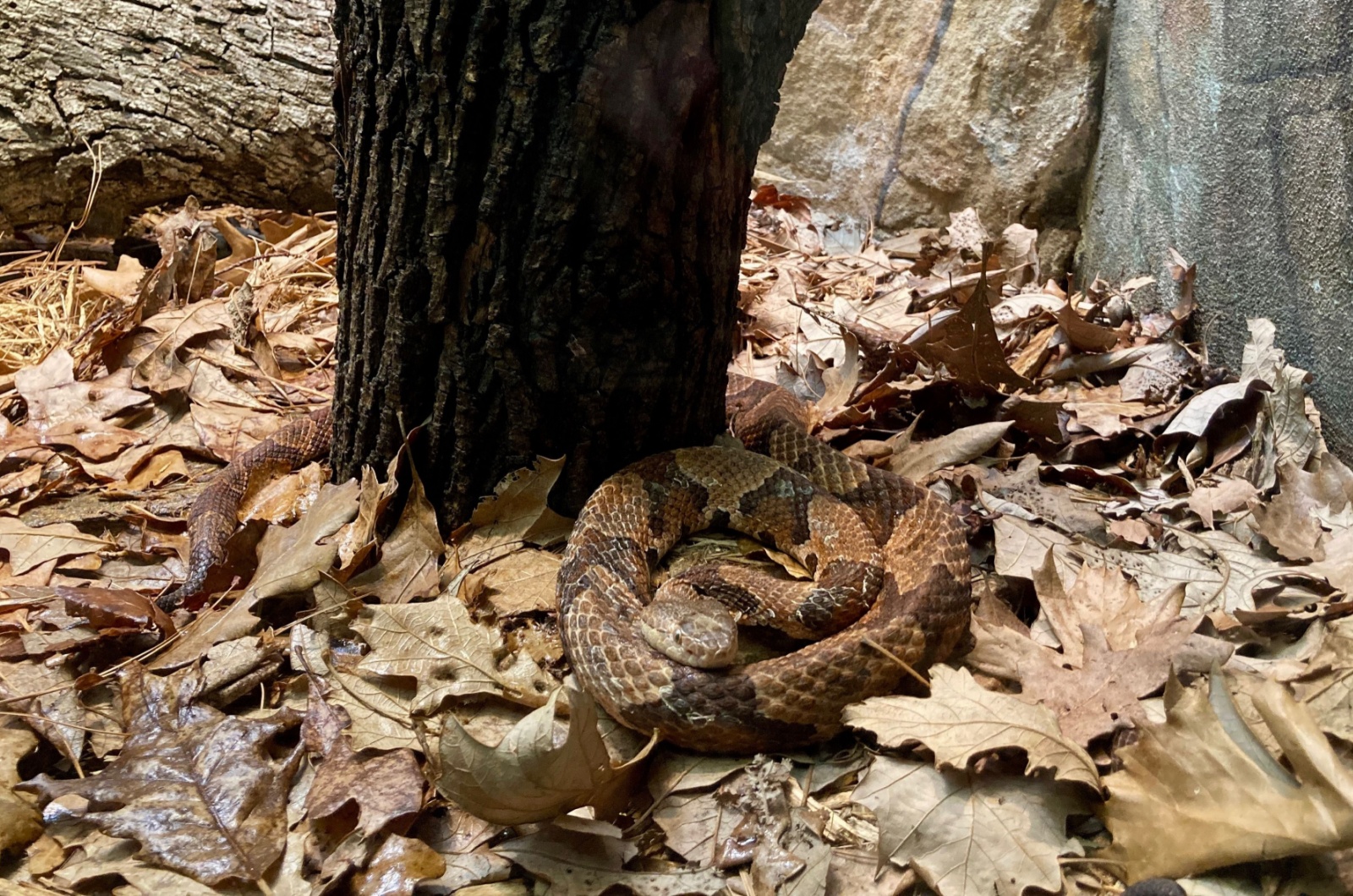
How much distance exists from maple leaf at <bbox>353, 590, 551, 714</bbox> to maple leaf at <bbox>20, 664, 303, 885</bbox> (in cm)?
26

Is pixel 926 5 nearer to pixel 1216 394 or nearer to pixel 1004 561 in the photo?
pixel 1216 394

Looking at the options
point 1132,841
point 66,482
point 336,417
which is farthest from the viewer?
point 66,482

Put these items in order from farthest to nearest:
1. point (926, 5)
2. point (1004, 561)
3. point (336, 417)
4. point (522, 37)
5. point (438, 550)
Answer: point (926, 5) < point (336, 417) < point (438, 550) < point (1004, 561) < point (522, 37)

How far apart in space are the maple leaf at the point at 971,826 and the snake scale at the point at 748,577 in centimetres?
29

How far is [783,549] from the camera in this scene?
290 cm

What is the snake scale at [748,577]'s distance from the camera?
2111mm

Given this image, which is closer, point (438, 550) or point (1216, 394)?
point (438, 550)

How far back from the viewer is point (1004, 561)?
2.48 meters

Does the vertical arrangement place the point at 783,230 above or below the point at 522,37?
below

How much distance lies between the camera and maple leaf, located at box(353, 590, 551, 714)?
217 centimetres

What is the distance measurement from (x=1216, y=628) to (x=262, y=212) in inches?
197

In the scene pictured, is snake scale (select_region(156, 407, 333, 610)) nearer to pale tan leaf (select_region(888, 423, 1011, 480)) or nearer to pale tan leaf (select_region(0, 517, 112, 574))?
pale tan leaf (select_region(0, 517, 112, 574))

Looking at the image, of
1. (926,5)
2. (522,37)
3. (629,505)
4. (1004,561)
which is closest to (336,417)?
(629,505)

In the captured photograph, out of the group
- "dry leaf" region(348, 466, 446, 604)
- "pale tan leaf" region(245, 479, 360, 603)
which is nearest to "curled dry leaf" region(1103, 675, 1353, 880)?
"dry leaf" region(348, 466, 446, 604)
